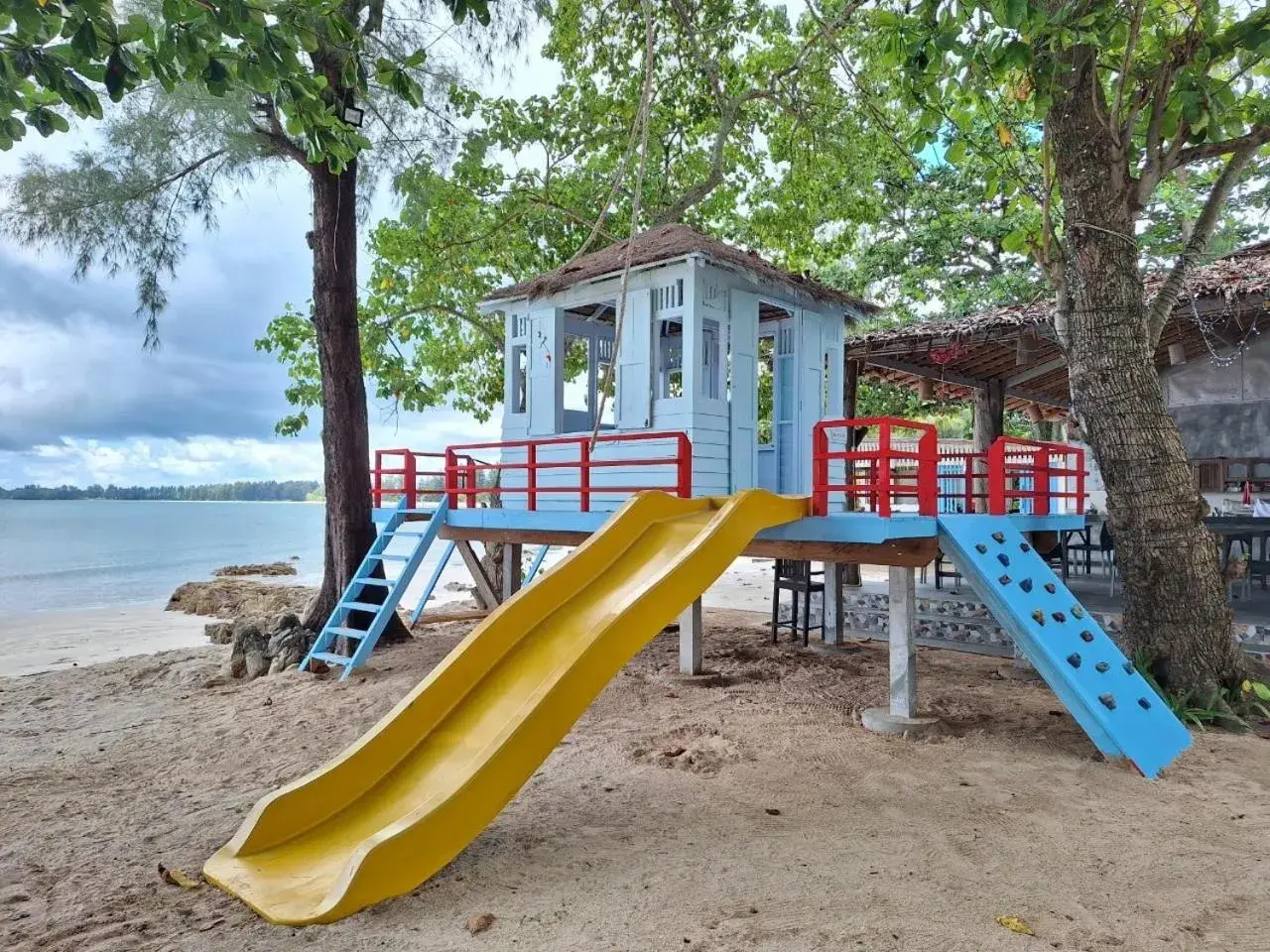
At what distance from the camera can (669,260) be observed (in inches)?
320

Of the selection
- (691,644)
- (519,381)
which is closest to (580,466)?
(691,644)

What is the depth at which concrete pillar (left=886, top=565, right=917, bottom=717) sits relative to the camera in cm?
627

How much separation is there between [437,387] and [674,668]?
8.94m

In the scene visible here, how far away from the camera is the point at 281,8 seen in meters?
4.51

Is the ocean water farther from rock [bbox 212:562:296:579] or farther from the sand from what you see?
the sand

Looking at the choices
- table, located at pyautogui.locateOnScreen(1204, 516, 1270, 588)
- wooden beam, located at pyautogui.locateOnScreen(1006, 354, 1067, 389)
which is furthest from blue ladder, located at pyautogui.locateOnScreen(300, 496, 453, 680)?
wooden beam, located at pyautogui.locateOnScreen(1006, 354, 1067, 389)

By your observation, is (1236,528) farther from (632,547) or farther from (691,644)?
(632,547)

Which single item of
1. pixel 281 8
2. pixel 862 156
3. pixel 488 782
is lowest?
pixel 488 782

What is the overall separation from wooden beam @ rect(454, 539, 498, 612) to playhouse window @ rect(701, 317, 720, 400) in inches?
155

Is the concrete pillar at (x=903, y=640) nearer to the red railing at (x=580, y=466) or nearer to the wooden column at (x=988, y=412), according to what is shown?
the red railing at (x=580, y=466)

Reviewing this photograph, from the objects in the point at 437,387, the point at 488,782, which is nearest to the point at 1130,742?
the point at 488,782

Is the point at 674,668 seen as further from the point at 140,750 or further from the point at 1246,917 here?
the point at 1246,917

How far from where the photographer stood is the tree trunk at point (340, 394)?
10367 mm

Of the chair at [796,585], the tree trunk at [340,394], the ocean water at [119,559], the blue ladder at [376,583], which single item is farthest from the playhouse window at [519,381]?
the ocean water at [119,559]
